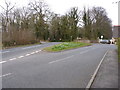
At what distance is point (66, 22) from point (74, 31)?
5125 mm

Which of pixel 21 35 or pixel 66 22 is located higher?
pixel 66 22

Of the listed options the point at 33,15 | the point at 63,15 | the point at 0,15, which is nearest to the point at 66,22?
the point at 63,15

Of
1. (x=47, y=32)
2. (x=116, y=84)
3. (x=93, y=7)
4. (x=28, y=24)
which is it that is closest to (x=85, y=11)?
(x=93, y=7)

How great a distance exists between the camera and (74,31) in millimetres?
60844

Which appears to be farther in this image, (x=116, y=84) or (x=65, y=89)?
(x=116, y=84)

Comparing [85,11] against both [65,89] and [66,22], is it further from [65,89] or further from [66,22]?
[65,89]

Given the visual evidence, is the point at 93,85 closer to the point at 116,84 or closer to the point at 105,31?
the point at 116,84

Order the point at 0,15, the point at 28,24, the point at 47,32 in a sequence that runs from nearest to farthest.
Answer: the point at 0,15 → the point at 28,24 → the point at 47,32

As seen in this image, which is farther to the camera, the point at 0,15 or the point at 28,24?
the point at 28,24

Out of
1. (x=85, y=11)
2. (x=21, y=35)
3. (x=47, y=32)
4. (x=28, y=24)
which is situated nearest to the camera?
(x=21, y=35)

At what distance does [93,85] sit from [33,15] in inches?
1958

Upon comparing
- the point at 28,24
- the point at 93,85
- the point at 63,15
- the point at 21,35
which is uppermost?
the point at 63,15

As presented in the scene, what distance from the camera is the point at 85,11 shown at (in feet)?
194

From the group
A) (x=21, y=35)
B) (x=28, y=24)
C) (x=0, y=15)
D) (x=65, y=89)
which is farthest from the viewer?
(x=28, y=24)
